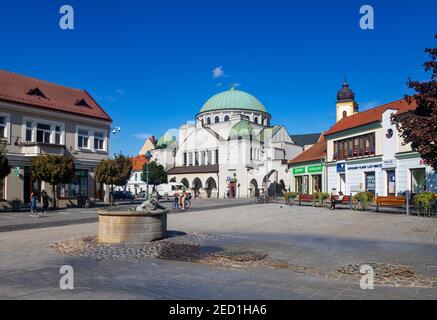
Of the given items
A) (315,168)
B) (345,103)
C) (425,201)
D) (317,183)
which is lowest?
(425,201)

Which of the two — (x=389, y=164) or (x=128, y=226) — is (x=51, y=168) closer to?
(x=128, y=226)

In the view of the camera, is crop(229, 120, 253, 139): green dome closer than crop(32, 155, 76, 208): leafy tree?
No

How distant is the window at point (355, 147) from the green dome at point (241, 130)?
28141 mm

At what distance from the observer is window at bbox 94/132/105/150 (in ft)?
122

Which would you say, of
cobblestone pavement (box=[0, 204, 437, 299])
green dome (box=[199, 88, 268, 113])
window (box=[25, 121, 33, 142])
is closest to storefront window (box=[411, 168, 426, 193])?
cobblestone pavement (box=[0, 204, 437, 299])

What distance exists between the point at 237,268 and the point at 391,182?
25980mm

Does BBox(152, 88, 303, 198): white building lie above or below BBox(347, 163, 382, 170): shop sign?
above

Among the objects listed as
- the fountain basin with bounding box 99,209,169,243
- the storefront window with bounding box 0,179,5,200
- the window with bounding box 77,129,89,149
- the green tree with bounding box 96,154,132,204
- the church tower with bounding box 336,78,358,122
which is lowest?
the fountain basin with bounding box 99,209,169,243

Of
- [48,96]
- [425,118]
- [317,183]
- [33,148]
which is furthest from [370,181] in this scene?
[48,96]

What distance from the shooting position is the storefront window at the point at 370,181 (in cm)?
3306

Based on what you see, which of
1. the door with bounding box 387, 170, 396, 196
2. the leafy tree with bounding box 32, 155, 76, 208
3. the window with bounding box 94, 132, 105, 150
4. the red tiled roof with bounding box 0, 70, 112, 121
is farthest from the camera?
the window with bounding box 94, 132, 105, 150

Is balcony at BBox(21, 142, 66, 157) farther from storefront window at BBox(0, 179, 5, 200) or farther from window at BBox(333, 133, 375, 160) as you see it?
window at BBox(333, 133, 375, 160)

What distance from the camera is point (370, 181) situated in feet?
110

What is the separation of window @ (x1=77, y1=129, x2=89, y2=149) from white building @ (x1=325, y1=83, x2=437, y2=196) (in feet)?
76.7
